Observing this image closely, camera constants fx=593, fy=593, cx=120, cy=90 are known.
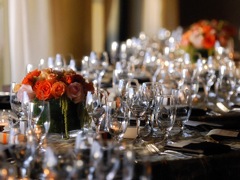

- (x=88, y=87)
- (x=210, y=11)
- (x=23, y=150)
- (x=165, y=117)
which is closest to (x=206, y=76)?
(x=165, y=117)

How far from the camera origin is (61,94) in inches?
118

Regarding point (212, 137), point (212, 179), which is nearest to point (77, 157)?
point (212, 179)

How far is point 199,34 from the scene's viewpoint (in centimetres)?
688

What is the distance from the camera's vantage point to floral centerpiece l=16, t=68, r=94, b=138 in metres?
2.99

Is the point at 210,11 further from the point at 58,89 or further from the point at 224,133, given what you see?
the point at 58,89

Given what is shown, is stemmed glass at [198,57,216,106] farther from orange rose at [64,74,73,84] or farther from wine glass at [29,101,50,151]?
wine glass at [29,101,50,151]

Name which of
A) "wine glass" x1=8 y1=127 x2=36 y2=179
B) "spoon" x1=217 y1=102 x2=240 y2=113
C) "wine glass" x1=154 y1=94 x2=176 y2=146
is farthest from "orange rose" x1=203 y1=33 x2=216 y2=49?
"wine glass" x1=8 y1=127 x2=36 y2=179

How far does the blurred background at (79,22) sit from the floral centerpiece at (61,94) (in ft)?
10.6

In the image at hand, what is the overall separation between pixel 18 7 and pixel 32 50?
0.59m

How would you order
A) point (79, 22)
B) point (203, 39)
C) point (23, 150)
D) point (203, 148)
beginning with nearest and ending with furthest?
point (23, 150), point (203, 148), point (203, 39), point (79, 22)

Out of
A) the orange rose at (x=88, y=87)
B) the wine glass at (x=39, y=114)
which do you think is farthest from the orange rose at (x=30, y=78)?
the orange rose at (x=88, y=87)

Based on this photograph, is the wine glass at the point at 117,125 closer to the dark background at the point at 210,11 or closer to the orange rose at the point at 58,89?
the orange rose at the point at 58,89

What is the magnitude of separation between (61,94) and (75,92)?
7cm

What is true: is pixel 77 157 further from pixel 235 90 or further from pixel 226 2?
pixel 226 2
